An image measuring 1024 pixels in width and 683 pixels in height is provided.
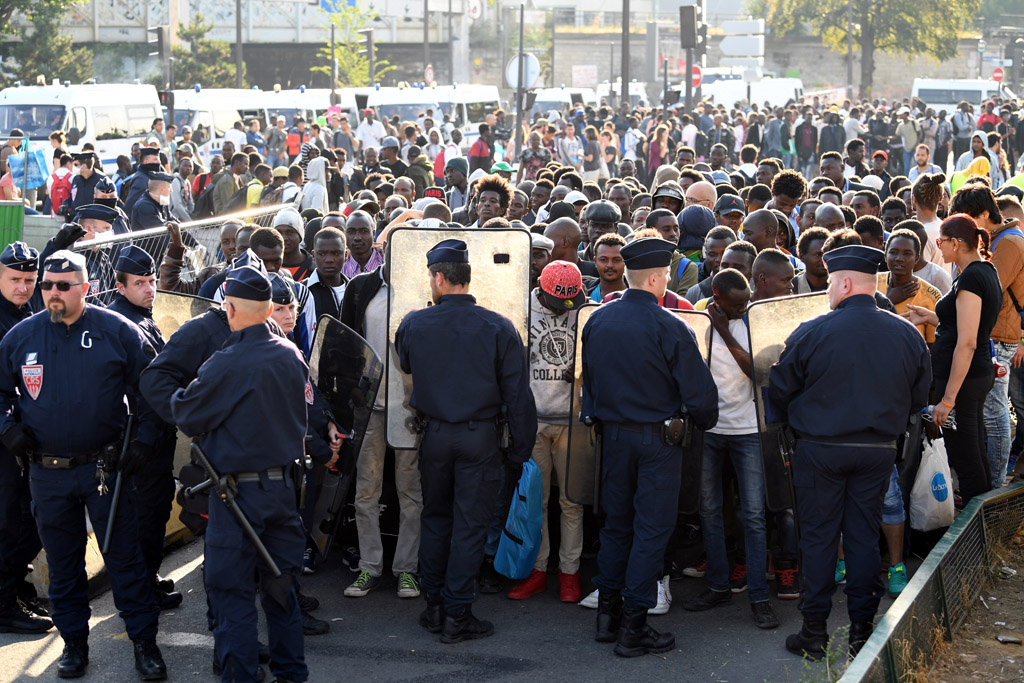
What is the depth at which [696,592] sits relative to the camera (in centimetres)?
660

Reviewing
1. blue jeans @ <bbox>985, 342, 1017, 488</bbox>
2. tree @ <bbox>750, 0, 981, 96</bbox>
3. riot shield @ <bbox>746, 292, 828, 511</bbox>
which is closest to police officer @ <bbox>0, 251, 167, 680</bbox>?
riot shield @ <bbox>746, 292, 828, 511</bbox>

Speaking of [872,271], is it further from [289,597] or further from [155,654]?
[155,654]

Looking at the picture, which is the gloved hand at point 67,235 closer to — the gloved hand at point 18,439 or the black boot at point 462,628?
the gloved hand at point 18,439

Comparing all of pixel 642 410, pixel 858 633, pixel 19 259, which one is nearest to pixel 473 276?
pixel 642 410

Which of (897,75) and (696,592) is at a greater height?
(897,75)

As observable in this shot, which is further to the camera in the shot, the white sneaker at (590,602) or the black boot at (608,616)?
the white sneaker at (590,602)

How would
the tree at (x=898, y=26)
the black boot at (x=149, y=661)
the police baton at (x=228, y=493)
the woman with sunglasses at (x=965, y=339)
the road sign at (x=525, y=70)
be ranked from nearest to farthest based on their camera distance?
1. the police baton at (x=228, y=493)
2. the black boot at (x=149, y=661)
3. the woman with sunglasses at (x=965, y=339)
4. the road sign at (x=525, y=70)
5. the tree at (x=898, y=26)

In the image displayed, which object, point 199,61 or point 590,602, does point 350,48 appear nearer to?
point 199,61

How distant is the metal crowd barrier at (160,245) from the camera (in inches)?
359

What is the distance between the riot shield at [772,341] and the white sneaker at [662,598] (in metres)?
0.71

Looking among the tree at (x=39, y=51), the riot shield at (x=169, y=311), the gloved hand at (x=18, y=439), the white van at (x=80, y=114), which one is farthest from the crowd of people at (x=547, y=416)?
the tree at (x=39, y=51)

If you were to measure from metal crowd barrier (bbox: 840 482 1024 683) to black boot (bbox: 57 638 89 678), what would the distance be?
11.0 feet

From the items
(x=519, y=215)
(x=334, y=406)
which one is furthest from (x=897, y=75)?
(x=334, y=406)

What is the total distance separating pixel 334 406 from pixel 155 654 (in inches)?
59.3
